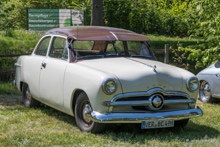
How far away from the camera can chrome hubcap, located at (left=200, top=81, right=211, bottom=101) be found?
30.0 feet

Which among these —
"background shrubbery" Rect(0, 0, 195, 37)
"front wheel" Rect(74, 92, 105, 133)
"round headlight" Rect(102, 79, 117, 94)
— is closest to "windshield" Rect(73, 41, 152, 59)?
"front wheel" Rect(74, 92, 105, 133)

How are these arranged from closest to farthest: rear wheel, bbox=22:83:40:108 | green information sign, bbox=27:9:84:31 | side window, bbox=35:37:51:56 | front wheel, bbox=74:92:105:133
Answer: front wheel, bbox=74:92:105:133, side window, bbox=35:37:51:56, rear wheel, bbox=22:83:40:108, green information sign, bbox=27:9:84:31

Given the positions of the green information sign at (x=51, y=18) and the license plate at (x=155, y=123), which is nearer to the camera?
the license plate at (x=155, y=123)

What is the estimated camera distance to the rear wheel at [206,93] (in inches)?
356

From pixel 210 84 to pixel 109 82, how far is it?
4042mm

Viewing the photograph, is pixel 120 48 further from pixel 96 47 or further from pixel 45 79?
pixel 45 79

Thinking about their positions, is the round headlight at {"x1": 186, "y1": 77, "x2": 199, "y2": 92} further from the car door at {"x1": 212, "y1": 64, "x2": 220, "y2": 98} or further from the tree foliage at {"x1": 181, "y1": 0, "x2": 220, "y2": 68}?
the tree foliage at {"x1": 181, "y1": 0, "x2": 220, "y2": 68}

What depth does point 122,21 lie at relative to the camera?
20.6 m

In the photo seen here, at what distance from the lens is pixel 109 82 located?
220 inches

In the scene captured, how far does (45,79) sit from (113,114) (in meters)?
1.97

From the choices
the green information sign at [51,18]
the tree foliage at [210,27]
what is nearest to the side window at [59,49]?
the tree foliage at [210,27]

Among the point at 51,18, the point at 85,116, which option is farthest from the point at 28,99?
the point at 51,18

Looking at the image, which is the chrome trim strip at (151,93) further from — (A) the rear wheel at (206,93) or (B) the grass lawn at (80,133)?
(A) the rear wheel at (206,93)

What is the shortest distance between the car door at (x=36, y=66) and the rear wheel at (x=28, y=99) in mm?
311
